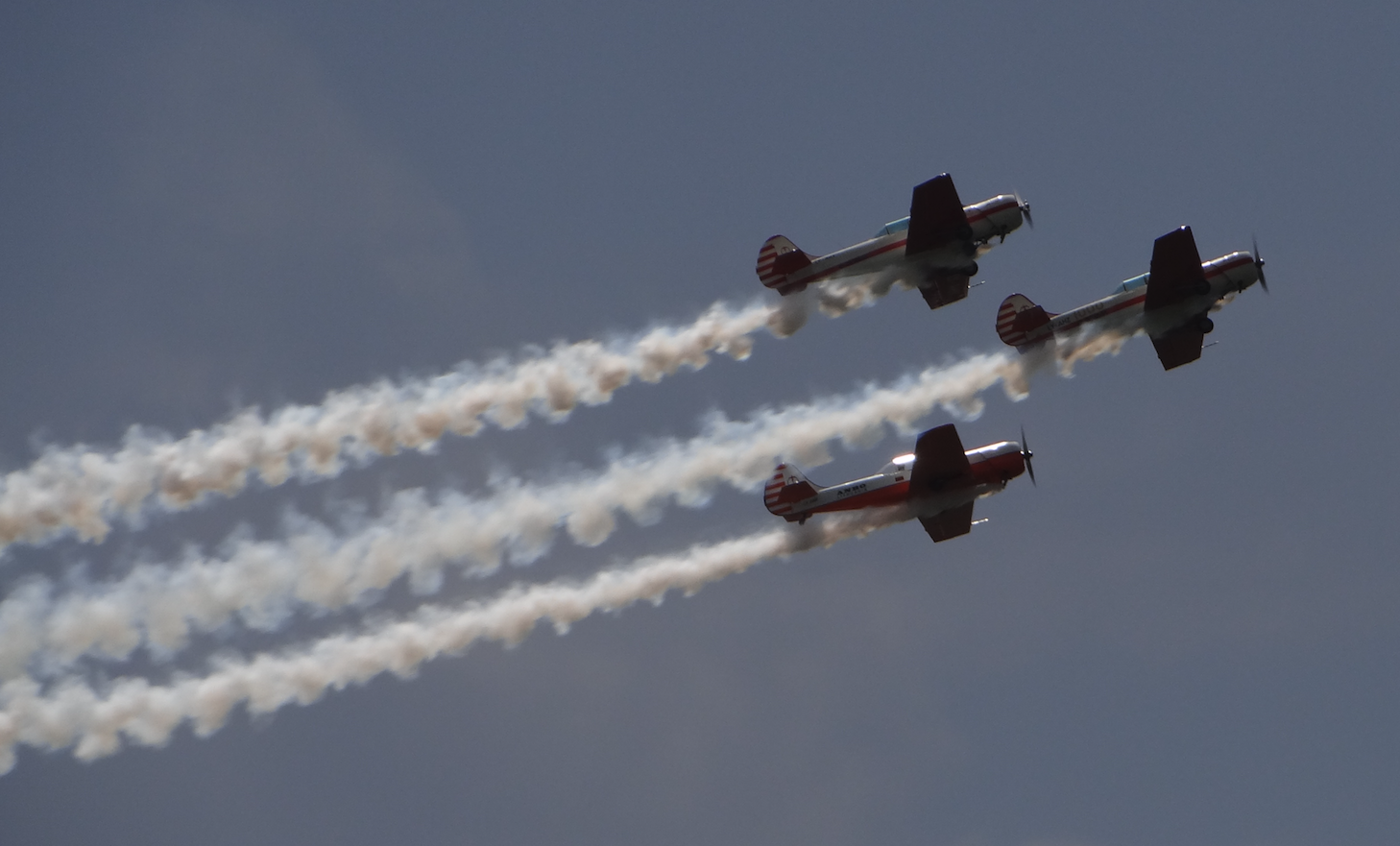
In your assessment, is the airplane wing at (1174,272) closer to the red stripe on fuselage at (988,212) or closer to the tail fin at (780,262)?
the red stripe on fuselage at (988,212)

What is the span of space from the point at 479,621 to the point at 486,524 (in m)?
2.53

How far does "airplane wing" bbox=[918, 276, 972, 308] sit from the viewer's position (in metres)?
55.8

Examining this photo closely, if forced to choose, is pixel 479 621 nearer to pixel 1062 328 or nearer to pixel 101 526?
pixel 101 526

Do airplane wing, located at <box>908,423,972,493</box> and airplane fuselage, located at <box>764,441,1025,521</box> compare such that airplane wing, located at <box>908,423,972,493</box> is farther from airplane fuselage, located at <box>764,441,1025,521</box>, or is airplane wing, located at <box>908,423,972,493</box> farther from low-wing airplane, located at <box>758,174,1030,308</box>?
low-wing airplane, located at <box>758,174,1030,308</box>

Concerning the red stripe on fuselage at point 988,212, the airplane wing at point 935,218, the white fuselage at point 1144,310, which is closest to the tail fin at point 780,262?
the airplane wing at point 935,218

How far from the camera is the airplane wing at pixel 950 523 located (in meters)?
52.7

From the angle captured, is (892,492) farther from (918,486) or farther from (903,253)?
(903,253)

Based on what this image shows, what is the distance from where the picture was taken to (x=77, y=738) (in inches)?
1893

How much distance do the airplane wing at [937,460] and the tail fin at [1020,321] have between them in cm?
563

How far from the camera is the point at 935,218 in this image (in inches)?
2154

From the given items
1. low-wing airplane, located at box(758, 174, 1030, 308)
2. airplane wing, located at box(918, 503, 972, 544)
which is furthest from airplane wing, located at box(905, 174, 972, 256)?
airplane wing, located at box(918, 503, 972, 544)

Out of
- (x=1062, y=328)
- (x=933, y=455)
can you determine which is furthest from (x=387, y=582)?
(x=1062, y=328)

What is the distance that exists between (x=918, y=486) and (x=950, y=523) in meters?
1.82

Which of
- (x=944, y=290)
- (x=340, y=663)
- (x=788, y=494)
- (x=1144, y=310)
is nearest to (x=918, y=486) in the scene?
(x=788, y=494)
